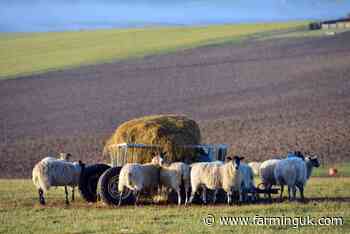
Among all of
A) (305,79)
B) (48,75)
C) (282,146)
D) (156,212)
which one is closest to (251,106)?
(305,79)

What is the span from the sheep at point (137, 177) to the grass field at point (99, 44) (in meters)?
48.8

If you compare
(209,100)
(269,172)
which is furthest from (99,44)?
(269,172)

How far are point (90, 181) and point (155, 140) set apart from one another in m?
2.04

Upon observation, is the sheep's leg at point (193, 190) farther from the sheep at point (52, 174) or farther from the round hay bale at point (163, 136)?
the sheep at point (52, 174)

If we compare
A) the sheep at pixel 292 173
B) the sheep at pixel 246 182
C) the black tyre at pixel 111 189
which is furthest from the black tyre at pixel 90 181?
the sheep at pixel 292 173

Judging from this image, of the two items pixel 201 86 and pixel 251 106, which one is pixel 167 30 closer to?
pixel 201 86

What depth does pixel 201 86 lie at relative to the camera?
59.7m

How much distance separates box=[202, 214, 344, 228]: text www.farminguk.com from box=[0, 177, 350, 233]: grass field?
0.11 m

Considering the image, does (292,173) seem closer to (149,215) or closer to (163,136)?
(163,136)

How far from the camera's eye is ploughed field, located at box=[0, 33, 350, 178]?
136 feet

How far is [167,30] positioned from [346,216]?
85.7m

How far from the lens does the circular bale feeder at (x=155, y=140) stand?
71.4 ft

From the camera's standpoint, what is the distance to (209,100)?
2153 inches

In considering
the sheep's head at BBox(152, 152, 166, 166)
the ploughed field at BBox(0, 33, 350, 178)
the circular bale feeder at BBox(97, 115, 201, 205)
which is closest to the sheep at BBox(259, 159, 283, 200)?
the circular bale feeder at BBox(97, 115, 201, 205)
